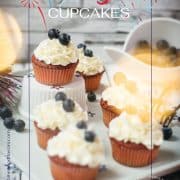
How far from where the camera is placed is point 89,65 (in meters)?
1.00

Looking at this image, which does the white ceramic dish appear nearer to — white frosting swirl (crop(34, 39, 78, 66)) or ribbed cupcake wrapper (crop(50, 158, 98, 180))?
white frosting swirl (crop(34, 39, 78, 66))

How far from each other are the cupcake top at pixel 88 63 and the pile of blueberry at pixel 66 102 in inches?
6.6

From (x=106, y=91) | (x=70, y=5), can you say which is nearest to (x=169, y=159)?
(x=106, y=91)

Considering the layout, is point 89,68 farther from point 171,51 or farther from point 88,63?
point 171,51

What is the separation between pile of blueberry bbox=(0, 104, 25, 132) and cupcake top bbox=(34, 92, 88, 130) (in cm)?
4

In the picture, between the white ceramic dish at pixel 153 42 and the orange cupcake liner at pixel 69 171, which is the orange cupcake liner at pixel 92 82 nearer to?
the white ceramic dish at pixel 153 42

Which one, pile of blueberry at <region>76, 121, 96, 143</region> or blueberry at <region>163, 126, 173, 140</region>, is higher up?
pile of blueberry at <region>76, 121, 96, 143</region>

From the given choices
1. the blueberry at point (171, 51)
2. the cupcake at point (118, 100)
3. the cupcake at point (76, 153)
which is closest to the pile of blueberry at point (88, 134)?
the cupcake at point (76, 153)

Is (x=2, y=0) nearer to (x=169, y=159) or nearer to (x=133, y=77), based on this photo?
(x=133, y=77)

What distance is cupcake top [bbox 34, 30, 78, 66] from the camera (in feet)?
2.89

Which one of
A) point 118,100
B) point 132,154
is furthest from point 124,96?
point 132,154

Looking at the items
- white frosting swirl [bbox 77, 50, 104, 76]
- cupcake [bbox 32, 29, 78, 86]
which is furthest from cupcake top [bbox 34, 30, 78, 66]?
white frosting swirl [bbox 77, 50, 104, 76]

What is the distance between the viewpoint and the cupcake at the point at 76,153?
2.41 ft

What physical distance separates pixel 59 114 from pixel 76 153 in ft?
0.30
